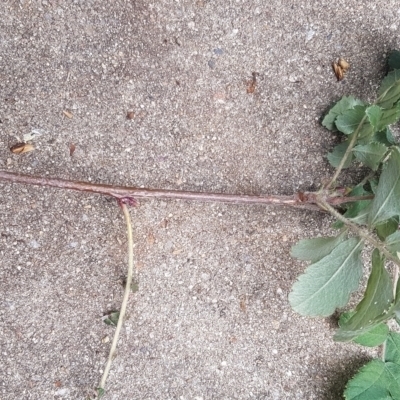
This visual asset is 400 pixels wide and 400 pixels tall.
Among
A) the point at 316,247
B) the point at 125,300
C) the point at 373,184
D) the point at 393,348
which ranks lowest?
the point at 125,300

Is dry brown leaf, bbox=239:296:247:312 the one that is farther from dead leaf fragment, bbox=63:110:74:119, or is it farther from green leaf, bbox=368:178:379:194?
dead leaf fragment, bbox=63:110:74:119

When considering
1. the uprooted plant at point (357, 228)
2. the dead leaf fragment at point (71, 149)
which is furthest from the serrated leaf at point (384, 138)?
the dead leaf fragment at point (71, 149)

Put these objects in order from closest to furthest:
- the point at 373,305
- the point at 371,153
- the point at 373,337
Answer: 1. the point at 373,305
2. the point at 371,153
3. the point at 373,337

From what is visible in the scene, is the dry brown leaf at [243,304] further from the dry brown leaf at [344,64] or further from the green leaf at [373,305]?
the dry brown leaf at [344,64]

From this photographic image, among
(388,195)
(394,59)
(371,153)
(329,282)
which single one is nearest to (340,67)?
(394,59)

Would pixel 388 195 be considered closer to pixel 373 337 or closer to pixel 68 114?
pixel 373 337

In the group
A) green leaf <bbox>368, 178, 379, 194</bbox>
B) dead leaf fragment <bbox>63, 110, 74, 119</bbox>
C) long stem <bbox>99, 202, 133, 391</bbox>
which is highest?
green leaf <bbox>368, 178, 379, 194</bbox>

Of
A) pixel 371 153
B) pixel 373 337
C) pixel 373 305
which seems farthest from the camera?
pixel 373 337

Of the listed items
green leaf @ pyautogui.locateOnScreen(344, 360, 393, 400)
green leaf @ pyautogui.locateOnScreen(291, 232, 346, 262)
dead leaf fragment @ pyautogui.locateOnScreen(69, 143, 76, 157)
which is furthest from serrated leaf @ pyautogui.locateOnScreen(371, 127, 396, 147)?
dead leaf fragment @ pyautogui.locateOnScreen(69, 143, 76, 157)
